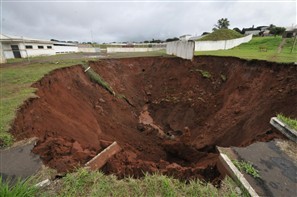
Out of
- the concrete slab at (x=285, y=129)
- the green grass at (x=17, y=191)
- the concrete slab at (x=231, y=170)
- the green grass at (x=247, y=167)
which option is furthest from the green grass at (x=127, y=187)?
the concrete slab at (x=285, y=129)

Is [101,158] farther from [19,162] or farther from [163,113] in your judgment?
[163,113]

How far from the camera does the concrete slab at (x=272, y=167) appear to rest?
2.69 meters

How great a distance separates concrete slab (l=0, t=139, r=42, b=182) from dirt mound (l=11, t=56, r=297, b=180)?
20 centimetres

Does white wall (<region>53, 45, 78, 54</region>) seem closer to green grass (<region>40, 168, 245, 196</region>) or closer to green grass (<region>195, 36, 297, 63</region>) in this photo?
green grass (<region>195, 36, 297, 63</region>)

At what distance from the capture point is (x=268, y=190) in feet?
8.73

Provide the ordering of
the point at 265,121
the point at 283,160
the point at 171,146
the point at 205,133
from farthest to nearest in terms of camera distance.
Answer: the point at 205,133
the point at 171,146
the point at 265,121
the point at 283,160

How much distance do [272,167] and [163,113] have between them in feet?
30.0

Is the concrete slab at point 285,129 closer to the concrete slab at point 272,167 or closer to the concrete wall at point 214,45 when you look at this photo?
the concrete slab at point 272,167

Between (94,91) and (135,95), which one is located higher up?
(94,91)

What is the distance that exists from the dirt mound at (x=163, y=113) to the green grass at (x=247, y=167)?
2.49 ft

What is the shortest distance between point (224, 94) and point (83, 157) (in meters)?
8.66

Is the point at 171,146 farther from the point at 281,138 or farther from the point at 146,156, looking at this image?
the point at 281,138

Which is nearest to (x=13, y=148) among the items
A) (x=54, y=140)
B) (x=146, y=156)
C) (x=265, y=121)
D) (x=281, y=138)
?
(x=54, y=140)

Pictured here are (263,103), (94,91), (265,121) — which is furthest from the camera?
(94,91)
